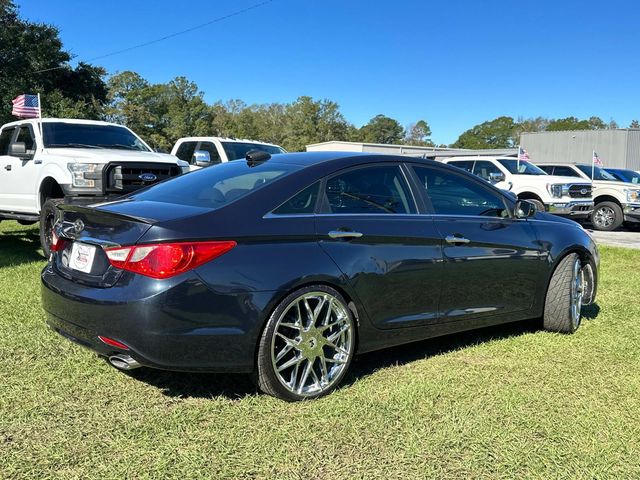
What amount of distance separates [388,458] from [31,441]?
1774 millimetres

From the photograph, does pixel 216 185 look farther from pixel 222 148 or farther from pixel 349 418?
pixel 222 148

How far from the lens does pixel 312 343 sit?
340 cm

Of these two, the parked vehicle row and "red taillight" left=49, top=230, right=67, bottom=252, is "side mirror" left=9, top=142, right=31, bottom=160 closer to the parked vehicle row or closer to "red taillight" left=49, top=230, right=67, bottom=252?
"red taillight" left=49, top=230, right=67, bottom=252

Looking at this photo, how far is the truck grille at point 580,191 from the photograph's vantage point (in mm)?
15242

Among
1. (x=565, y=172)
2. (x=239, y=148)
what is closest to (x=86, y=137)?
(x=239, y=148)

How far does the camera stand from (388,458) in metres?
2.79

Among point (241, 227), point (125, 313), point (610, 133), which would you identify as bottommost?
point (125, 313)

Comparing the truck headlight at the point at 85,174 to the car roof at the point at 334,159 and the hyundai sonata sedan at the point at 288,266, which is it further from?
the car roof at the point at 334,159

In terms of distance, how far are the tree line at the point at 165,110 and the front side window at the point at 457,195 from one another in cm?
928

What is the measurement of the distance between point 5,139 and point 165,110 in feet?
232

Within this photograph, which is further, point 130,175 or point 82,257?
point 130,175

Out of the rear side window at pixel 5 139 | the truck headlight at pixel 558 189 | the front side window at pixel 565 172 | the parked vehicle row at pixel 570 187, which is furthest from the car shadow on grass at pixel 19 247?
the front side window at pixel 565 172

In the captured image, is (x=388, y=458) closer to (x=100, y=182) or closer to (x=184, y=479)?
(x=184, y=479)

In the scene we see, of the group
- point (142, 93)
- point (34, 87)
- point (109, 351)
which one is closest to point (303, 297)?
point (109, 351)
